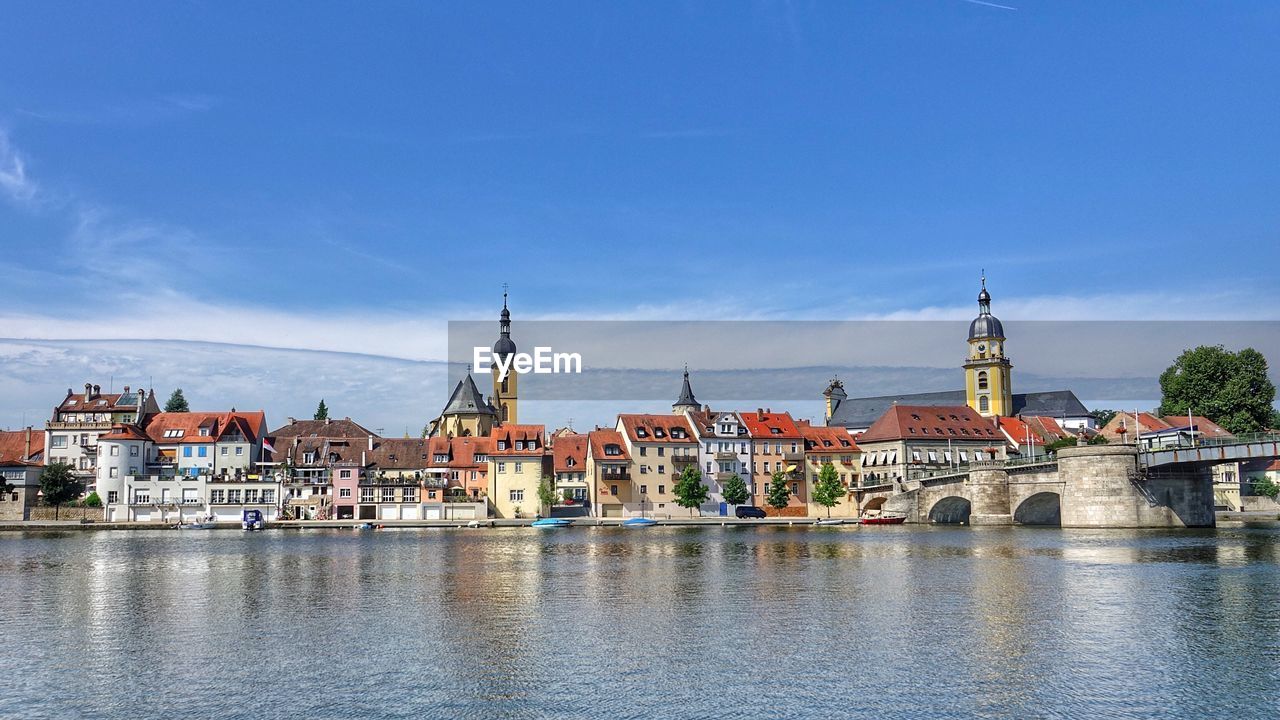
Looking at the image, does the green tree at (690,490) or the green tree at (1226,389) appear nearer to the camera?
the green tree at (690,490)

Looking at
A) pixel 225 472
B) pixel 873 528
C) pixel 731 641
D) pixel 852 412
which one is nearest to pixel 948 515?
pixel 873 528

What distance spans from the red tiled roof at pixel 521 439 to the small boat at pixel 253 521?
84.8ft

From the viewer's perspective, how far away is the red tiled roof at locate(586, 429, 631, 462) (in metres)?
125

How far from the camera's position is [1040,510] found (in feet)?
336

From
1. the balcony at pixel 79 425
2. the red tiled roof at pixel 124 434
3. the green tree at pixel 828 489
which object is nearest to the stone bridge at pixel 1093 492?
the green tree at pixel 828 489

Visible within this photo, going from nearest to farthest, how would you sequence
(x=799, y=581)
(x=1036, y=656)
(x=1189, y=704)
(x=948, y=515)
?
(x=1189, y=704) < (x=1036, y=656) < (x=799, y=581) < (x=948, y=515)

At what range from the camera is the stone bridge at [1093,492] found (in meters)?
90.2

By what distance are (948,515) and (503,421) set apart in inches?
3627

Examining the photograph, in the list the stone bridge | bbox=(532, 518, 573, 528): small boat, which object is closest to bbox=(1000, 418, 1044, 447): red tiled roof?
the stone bridge

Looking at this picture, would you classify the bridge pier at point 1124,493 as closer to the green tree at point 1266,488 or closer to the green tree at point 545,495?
the green tree at point 545,495

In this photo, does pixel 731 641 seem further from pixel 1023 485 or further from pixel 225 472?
pixel 225 472

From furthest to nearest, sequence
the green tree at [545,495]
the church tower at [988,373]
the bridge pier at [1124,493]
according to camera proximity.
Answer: the church tower at [988,373], the green tree at [545,495], the bridge pier at [1124,493]

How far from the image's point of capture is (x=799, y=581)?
48875mm

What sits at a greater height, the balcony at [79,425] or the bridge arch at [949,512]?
the balcony at [79,425]
